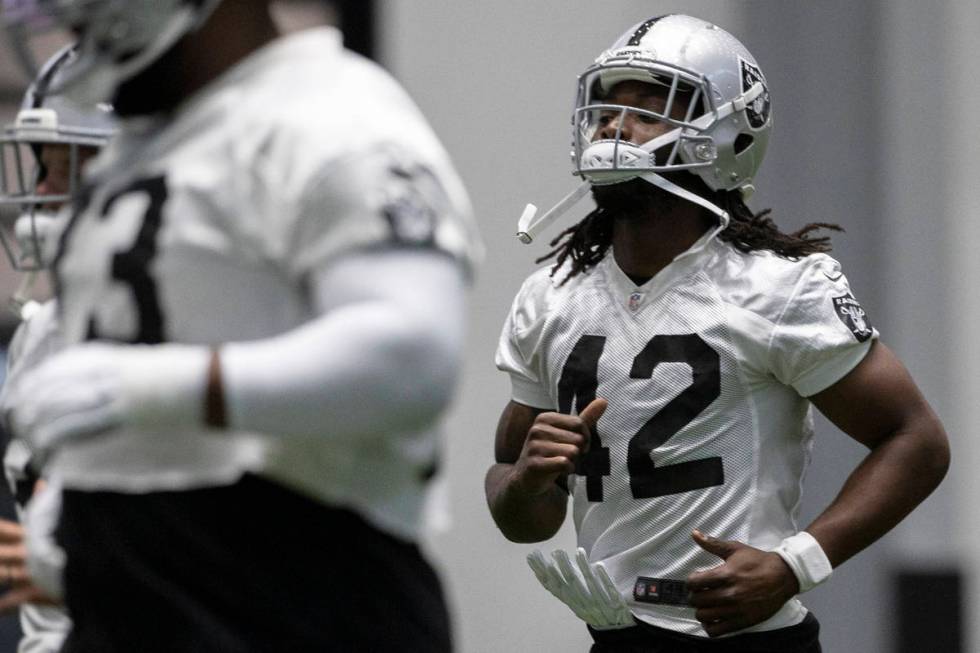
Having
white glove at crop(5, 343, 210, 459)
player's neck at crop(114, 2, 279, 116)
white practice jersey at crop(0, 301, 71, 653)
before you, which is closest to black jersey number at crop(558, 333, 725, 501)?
white practice jersey at crop(0, 301, 71, 653)

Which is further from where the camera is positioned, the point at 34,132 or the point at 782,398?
the point at 34,132

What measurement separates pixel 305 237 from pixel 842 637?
420cm

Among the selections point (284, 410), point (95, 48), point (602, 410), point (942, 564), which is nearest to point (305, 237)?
point (284, 410)

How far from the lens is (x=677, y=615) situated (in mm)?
2975

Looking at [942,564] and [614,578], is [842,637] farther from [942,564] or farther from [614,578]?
[614,578]

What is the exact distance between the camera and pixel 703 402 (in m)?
2.99

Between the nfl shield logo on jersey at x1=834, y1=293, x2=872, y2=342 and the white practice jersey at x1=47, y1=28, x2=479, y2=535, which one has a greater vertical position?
the white practice jersey at x1=47, y1=28, x2=479, y2=535

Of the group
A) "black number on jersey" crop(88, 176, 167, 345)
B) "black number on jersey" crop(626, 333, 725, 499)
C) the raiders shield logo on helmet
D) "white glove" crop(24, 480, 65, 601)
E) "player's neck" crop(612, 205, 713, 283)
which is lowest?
"black number on jersey" crop(626, 333, 725, 499)

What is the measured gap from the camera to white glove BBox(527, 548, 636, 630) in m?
2.98

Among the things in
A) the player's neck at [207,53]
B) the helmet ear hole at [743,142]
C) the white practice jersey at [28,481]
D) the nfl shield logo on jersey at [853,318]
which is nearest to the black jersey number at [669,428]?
the nfl shield logo on jersey at [853,318]

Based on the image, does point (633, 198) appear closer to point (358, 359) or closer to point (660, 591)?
point (660, 591)

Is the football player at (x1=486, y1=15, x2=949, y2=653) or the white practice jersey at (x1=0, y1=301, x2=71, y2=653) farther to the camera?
the white practice jersey at (x1=0, y1=301, x2=71, y2=653)

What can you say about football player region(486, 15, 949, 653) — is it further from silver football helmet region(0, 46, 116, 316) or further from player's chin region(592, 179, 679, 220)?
silver football helmet region(0, 46, 116, 316)

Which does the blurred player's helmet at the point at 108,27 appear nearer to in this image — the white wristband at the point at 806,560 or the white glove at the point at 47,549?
the white glove at the point at 47,549
